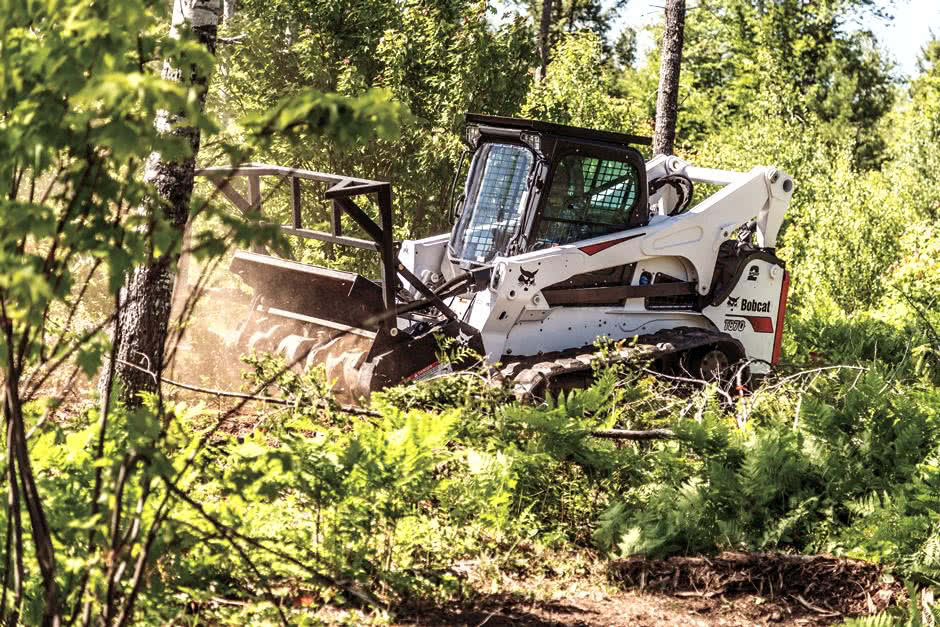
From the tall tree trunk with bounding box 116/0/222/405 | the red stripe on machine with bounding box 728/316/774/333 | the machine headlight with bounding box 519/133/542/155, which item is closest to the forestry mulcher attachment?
the machine headlight with bounding box 519/133/542/155

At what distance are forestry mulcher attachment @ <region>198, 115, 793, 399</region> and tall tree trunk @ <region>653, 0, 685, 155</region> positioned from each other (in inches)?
157

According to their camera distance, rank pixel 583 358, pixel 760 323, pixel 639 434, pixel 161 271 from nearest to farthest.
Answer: pixel 639 434 < pixel 161 271 < pixel 583 358 < pixel 760 323

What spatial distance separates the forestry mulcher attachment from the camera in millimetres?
8906

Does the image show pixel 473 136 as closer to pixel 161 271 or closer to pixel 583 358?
pixel 583 358

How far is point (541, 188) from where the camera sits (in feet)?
31.0

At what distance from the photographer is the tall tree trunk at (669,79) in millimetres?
14945

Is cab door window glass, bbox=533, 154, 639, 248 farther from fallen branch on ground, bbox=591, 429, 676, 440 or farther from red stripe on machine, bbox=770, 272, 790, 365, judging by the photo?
fallen branch on ground, bbox=591, 429, 676, 440

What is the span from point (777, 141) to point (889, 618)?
49.8 ft

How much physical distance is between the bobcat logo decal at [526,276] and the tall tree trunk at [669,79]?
6.34 m

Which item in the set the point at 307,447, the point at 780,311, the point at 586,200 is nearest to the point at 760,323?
the point at 780,311

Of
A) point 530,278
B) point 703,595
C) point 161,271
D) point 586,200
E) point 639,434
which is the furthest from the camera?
point 586,200

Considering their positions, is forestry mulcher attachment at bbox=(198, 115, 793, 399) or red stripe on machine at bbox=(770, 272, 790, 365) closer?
forestry mulcher attachment at bbox=(198, 115, 793, 399)

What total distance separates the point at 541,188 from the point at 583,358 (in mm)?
1529

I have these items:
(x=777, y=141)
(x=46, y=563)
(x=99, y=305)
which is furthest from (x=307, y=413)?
(x=777, y=141)
